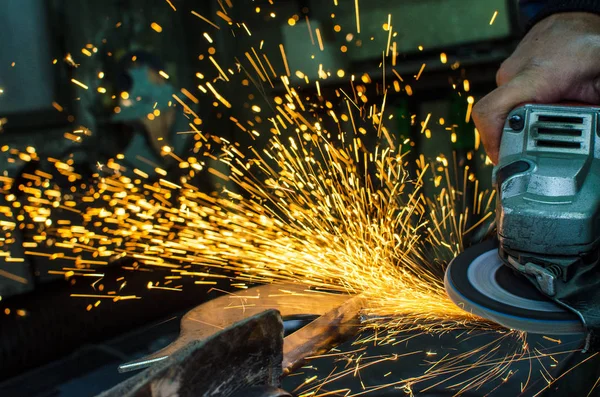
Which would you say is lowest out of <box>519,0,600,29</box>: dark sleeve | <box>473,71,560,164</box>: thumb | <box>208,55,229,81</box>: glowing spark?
<box>473,71,560,164</box>: thumb

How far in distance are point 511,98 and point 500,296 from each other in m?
0.52

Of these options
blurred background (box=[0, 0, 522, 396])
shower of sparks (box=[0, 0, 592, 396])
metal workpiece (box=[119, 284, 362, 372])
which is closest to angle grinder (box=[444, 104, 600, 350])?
metal workpiece (box=[119, 284, 362, 372])

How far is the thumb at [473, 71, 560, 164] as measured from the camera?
158 centimetres

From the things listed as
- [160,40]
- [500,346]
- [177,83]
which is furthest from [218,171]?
[500,346]

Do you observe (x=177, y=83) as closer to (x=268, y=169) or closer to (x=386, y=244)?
(x=268, y=169)

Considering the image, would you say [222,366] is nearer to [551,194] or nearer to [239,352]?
[239,352]

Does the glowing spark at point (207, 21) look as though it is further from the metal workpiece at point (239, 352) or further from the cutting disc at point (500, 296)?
the cutting disc at point (500, 296)

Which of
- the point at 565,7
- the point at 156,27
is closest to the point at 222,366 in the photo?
the point at 565,7

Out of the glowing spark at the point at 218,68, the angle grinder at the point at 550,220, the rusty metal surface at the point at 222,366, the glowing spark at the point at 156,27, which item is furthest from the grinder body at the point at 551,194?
the glowing spark at the point at 218,68

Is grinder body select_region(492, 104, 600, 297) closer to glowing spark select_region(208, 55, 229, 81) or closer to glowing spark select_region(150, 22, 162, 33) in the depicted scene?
glowing spark select_region(150, 22, 162, 33)

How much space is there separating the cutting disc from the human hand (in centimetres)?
31

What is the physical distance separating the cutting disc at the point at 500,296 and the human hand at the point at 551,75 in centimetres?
31

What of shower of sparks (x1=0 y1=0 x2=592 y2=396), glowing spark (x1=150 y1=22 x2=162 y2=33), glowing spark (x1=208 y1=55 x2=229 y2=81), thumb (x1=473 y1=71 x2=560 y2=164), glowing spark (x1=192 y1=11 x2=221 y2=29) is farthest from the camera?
glowing spark (x1=208 y1=55 x2=229 y2=81)

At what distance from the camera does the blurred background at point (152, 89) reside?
8.70ft
